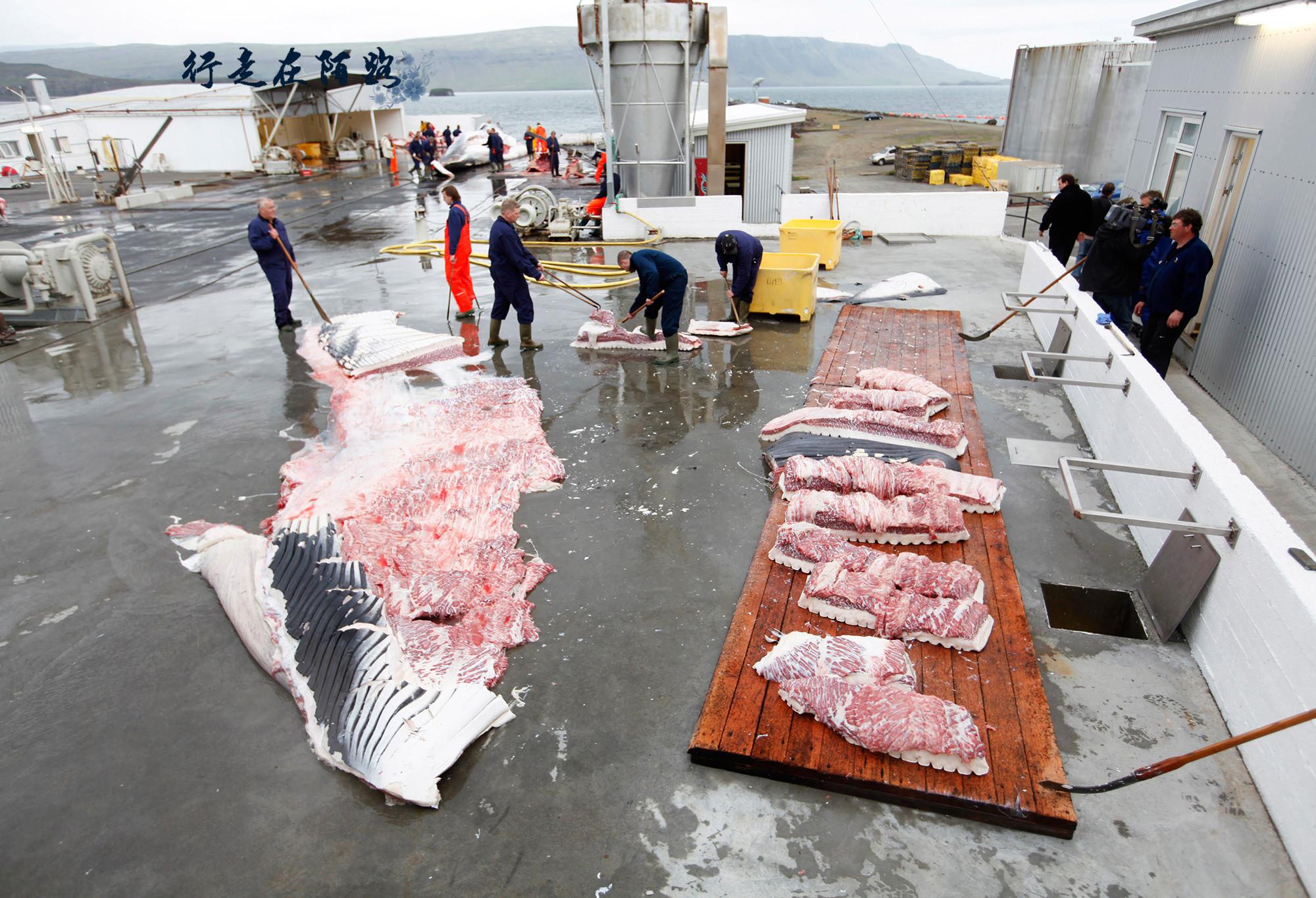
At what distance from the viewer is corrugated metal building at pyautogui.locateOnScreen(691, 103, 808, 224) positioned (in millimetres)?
17733

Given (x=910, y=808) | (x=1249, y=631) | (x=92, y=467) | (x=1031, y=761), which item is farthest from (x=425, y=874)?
(x=92, y=467)

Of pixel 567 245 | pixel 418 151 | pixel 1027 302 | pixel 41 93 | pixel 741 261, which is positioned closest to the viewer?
pixel 1027 302

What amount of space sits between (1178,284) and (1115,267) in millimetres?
1218

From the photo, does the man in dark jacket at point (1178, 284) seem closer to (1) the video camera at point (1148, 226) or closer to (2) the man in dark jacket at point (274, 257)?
(1) the video camera at point (1148, 226)

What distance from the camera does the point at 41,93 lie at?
105 ft

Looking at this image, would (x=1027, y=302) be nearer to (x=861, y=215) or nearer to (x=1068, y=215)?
(x=1068, y=215)

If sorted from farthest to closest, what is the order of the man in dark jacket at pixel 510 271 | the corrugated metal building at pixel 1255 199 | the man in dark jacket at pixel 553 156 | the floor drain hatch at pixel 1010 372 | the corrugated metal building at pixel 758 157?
the man in dark jacket at pixel 553 156 → the corrugated metal building at pixel 758 157 → the man in dark jacket at pixel 510 271 → the floor drain hatch at pixel 1010 372 → the corrugated metal building at pixel 1255 199

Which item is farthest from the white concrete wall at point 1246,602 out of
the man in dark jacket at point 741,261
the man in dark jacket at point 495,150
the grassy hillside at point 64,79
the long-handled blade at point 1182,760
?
the grassy hillside at point 64,79

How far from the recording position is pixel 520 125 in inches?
3543

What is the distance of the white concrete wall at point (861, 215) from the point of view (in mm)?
14758

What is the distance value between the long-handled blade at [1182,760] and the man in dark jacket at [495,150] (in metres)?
29.9

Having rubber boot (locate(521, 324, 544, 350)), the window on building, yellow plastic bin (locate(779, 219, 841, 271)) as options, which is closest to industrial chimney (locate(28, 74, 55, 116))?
rubber boot (locate(521, 324, 544, 350))

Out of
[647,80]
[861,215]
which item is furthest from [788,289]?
[647,80]

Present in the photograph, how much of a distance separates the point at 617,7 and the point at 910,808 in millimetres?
16040
